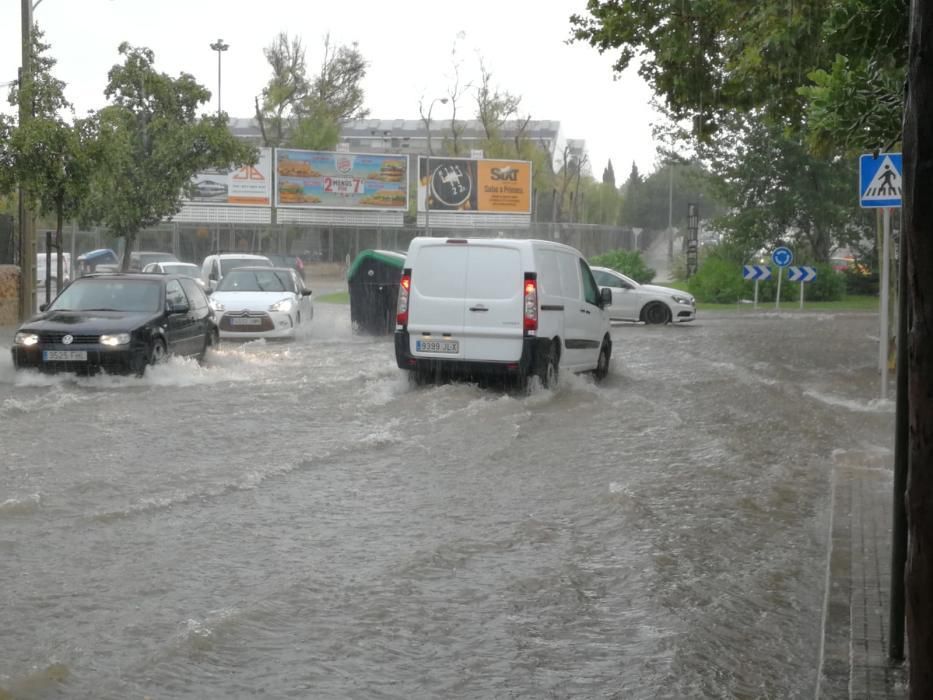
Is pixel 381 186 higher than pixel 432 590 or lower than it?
higher

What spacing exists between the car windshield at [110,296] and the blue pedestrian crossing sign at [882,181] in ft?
29.1

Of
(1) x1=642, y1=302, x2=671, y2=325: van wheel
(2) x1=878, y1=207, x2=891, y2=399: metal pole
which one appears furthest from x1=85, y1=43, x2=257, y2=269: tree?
(2) x1=878, y1=207, x2=891, y2=399: metal pole

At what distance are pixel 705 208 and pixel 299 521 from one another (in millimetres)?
110050

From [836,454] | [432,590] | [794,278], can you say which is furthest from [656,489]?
[794,278]

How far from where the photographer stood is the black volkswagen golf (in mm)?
15742

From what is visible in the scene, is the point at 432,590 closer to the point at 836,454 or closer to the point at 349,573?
the point at 349,573

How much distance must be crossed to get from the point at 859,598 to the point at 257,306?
62.5 ft

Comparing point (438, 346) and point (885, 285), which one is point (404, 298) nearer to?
point (438, 346)

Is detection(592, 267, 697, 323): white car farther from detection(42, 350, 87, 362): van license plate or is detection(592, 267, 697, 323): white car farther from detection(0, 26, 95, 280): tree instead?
detection(42, 350, 87, 362): van license plate

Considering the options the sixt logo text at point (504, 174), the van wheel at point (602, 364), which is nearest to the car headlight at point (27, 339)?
the van wheel at point (602, 364)

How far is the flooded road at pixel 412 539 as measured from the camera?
5.61 m

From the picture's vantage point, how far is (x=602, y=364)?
1794 cm

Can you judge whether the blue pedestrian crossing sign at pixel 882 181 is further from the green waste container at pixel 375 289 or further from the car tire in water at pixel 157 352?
the green waste container at pixel 375 289

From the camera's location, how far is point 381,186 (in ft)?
210
